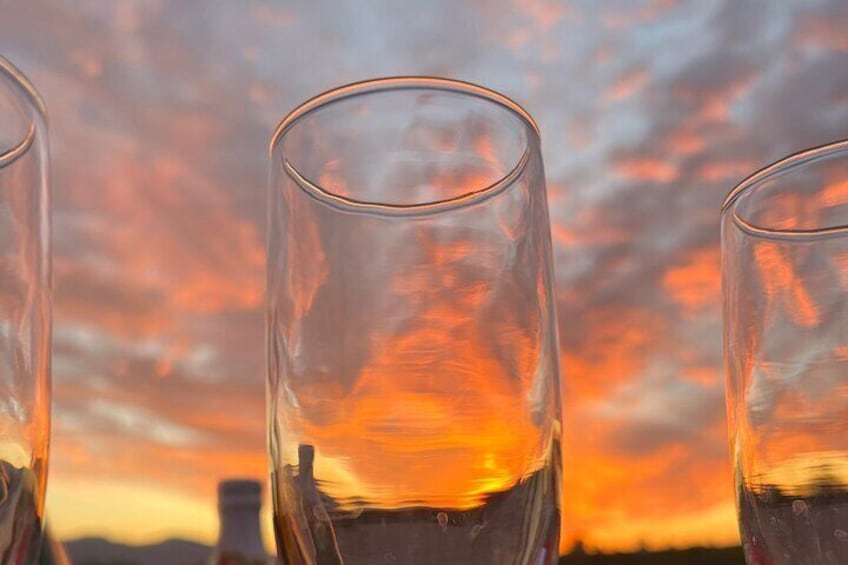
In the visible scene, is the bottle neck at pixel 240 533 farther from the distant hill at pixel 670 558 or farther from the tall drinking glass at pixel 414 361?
the tall drinking glass at pixel 414 361

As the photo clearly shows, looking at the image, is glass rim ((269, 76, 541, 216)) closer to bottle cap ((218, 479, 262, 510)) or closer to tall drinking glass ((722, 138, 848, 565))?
tall drinking glass ((722, 138, 848, 565))

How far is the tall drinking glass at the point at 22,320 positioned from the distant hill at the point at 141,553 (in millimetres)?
1058

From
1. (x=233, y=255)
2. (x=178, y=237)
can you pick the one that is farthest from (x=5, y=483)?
(x=178, y=237)

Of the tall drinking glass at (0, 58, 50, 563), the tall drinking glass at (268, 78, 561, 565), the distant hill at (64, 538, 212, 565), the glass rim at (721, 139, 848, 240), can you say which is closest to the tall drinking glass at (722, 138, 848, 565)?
the glass rim at (721, 139, 848, 240)

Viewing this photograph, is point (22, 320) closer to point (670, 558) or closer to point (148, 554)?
point (148, 554)

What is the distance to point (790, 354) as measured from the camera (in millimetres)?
353

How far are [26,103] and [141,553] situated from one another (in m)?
1.62

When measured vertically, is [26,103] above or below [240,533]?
above

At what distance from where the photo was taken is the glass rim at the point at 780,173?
367 millimetres

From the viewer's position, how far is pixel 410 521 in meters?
0.27

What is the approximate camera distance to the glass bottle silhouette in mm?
1059

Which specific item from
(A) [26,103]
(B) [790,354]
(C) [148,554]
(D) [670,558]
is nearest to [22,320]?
(A) [26,103]

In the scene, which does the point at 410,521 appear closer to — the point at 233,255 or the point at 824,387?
the point at 824,387

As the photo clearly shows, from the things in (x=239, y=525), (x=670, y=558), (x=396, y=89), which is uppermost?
(x=396, y=89)
